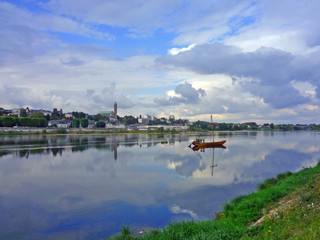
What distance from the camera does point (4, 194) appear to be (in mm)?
15375

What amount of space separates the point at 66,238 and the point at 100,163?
1890 cm

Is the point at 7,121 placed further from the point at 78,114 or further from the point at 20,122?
the point at 78,114

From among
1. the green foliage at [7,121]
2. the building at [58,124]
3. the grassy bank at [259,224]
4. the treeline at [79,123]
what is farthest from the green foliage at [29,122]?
the grassy bank at [259,224]

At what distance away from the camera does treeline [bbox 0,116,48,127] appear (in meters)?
93.2

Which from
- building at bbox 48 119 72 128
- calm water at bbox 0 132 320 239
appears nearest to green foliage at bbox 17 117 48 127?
building at bbox 48 119 72 128

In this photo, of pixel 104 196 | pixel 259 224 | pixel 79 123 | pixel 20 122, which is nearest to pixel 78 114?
pixel 79 123

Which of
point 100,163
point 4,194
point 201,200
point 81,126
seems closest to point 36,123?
point 81,126

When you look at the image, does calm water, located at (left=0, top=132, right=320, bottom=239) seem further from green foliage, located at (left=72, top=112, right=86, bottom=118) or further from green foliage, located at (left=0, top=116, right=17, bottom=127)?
green foliage, located at (left=72, top=112, right=86, bottom=118)

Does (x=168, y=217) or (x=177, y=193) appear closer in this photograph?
(x=168, y=217)

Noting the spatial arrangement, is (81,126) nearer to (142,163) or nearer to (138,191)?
(142,163)

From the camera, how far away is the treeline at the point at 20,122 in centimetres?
9319

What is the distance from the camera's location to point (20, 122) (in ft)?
324

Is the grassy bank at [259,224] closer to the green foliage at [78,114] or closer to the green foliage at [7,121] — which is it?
the green foliage at [7,121]

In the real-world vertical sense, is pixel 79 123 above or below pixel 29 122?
below
